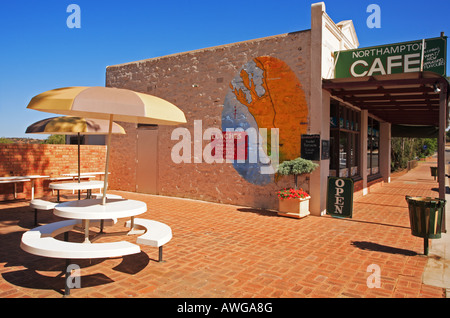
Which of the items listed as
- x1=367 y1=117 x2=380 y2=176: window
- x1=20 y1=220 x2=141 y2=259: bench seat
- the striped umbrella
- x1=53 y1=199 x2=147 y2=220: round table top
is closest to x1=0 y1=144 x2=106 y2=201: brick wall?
x1=53 y1=199 x2=147 y2=220: round table top

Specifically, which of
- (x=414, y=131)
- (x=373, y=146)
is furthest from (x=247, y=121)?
(x=414, y=131)

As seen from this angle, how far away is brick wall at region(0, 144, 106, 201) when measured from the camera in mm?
10234

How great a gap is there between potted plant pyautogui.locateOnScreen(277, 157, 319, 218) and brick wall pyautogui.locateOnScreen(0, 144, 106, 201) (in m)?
7.95

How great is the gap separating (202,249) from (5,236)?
3749mm

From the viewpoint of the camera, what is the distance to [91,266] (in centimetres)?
463

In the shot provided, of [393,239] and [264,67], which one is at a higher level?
[264,67]

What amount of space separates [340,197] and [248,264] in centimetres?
379

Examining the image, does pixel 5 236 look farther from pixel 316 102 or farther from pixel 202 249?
pixel 316 102

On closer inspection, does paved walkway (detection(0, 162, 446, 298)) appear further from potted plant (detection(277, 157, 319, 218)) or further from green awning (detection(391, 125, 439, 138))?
green awning (detection(391, 125, 439, 138))
